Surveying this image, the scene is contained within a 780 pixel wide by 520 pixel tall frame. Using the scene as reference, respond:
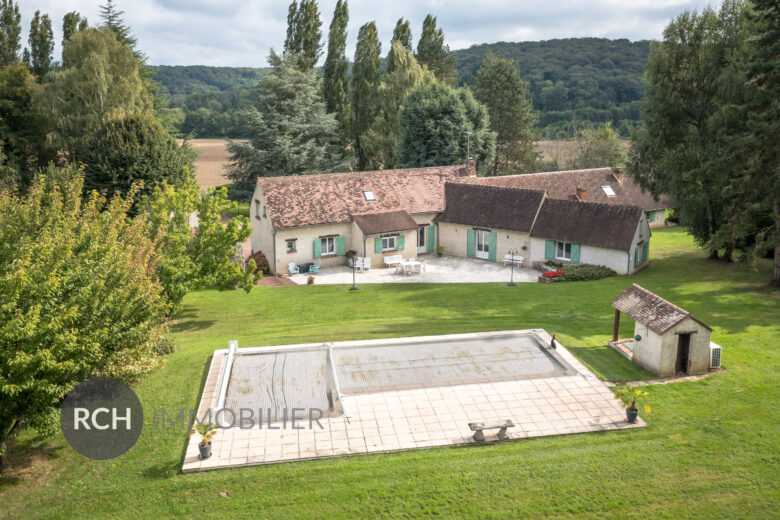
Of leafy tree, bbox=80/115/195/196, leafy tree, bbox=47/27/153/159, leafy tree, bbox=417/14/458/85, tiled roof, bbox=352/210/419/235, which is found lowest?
tiled roof, bbox=352/210/419/235

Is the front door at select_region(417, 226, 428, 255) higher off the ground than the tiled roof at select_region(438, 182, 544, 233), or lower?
lower

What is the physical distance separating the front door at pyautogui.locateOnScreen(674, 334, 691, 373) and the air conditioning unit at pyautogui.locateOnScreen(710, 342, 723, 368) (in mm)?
749

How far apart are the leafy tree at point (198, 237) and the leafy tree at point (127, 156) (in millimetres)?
17150

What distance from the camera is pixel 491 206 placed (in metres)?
38.2

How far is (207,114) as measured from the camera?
107250mm

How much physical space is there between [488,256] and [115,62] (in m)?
33.9

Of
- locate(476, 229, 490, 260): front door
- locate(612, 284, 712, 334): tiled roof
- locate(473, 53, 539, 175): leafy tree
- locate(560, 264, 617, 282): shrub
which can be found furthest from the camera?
locate(473, 53, 539, 175): leafy tree

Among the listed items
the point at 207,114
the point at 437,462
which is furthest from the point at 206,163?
the point at 437,462

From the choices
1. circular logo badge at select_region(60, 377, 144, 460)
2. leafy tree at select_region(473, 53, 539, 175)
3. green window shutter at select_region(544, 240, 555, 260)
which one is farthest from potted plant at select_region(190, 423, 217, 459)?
leafy tree at select_region(473, 53, 539, 175)

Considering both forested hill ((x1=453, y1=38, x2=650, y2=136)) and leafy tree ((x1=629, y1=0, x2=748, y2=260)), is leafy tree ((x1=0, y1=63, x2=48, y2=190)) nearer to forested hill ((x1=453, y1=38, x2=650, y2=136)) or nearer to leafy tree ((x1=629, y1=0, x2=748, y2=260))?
leafy tree ((x1=629, y1=0, x2=748, y2=260))

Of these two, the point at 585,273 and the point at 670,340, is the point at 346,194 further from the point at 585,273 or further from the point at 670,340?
the point at 670,340

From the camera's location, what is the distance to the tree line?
38.7ft

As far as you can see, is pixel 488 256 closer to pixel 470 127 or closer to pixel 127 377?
pixel 470 127

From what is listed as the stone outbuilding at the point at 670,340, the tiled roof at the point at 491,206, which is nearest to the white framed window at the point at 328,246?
the tiled roof at the point at 491,206
